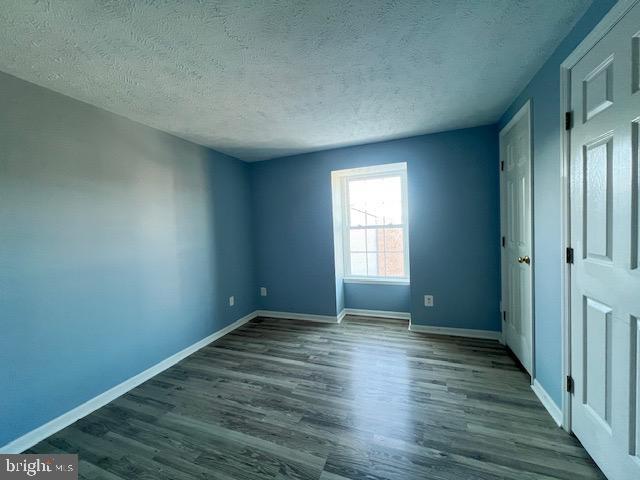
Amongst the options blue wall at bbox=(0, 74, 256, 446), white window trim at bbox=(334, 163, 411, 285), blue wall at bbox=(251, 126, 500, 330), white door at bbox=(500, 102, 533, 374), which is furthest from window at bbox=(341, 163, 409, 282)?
blue wall at bbox=(0, 74, 256, 446)

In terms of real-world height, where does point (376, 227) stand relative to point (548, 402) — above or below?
above

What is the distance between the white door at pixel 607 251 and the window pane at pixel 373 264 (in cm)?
221

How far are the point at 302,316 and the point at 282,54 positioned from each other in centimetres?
302

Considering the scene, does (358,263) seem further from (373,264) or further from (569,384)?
(569,384)

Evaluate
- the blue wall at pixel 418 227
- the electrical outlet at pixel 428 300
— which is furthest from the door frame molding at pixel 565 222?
the electrical outlet at pixel 428 300

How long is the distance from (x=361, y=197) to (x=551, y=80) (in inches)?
88.3

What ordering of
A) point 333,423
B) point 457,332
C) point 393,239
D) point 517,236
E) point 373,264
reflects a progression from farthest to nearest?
point 373,264 < point 393,239 < point 457,332 < point 517,236 < point 333,423

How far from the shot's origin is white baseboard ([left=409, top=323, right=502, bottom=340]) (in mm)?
2719

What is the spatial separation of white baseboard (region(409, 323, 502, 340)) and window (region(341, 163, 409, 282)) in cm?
65

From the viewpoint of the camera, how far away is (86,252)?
73.7 inches

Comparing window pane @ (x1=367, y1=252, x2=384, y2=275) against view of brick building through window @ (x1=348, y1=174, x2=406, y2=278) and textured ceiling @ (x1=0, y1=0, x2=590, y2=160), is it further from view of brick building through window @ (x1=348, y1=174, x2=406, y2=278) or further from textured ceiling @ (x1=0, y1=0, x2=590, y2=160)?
textured ceiling @ (x1=0, y1=0, x2=590, y2=160)

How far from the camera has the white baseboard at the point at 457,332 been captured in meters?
2.72

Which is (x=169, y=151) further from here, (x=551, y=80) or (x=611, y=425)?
(x=611, y=425)

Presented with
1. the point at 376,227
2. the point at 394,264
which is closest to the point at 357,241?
the point at 376,227
